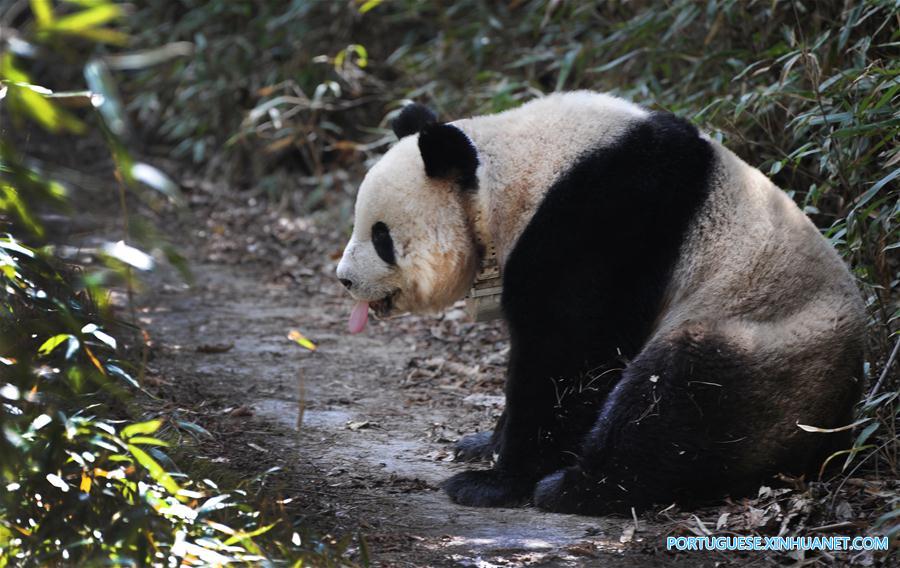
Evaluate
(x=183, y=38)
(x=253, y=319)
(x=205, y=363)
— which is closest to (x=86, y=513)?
(x=205, y=363)

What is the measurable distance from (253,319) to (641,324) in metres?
3.81

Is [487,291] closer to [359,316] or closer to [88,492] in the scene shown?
[359,316]

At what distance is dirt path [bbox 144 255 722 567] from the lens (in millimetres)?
3414

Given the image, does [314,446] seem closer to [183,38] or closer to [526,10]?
[526,10]

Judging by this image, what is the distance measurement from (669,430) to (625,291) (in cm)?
62

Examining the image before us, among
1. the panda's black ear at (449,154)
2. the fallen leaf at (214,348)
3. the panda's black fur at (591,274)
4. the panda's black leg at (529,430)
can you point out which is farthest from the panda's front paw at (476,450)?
the fallen leaf at (214,348)

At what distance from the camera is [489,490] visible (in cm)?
388

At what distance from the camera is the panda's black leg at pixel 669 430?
11.5ft

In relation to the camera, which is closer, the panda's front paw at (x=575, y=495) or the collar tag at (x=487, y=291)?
the panda's front paw at (x=575, y=495)

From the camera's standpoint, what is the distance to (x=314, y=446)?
449cm

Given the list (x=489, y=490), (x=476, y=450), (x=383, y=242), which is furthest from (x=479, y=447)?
(x=383, y=242)

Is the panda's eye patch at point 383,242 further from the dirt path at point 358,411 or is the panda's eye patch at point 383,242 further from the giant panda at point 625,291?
the dirt path at point 358,411

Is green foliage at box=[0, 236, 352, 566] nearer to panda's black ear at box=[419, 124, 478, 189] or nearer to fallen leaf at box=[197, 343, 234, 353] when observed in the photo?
panda's black ear at box=[419, 124, 478, 189]

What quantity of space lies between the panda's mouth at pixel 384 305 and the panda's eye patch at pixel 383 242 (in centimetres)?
21
